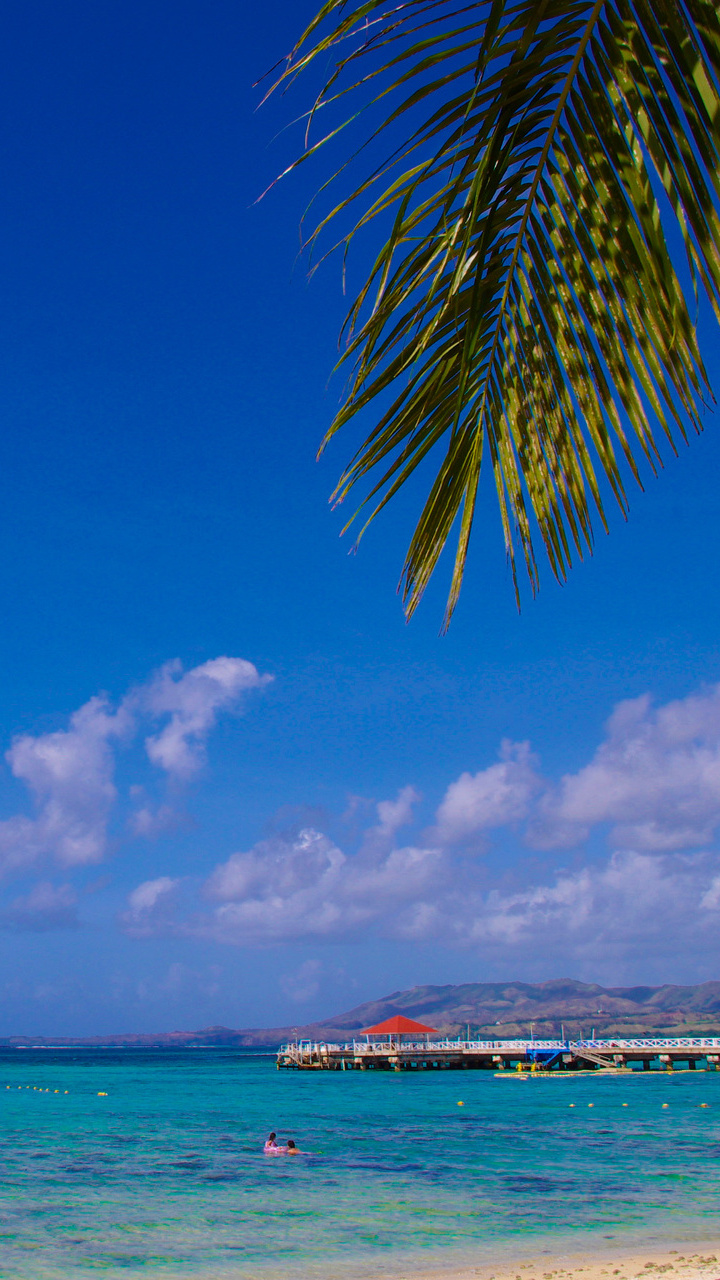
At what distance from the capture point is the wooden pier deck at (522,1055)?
190 ft

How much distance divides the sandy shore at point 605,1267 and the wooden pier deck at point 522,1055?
1811 inches

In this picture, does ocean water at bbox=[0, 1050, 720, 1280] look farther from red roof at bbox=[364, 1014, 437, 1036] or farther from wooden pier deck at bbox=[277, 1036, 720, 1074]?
red roof at bbox=[364, 1014, 437, 1036]

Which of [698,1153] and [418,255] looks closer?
[418,255]

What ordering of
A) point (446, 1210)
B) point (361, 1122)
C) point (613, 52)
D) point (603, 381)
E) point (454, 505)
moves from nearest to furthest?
point (613, 52), point (603, 381), point (454, 505), point (446, 1210), point (361, 1122)

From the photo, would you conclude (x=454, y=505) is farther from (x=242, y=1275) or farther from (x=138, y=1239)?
(x=138, y=1239)

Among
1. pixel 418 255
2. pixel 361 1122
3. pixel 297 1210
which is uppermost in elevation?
pixel 418 255

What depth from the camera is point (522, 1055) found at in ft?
203

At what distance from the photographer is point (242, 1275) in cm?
1399

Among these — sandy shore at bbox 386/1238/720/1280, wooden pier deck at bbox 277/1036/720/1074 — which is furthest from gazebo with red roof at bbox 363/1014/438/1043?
sandy shore at bbox 386/1238/720/1280

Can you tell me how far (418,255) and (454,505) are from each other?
433 mm

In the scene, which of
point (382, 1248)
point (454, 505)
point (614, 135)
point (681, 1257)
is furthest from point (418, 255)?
point (382, 1248)

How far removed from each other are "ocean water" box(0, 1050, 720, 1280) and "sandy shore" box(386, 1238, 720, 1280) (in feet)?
1.98

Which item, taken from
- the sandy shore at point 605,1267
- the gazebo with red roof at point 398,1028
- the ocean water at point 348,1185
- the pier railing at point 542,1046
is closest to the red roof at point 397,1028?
the gazebo with red roof at point 398,1028

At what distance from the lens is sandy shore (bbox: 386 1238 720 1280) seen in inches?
493
